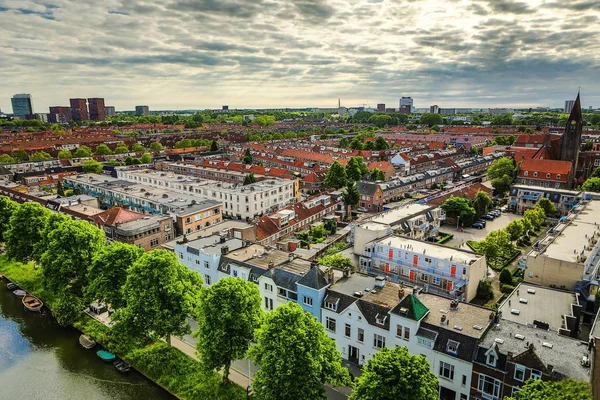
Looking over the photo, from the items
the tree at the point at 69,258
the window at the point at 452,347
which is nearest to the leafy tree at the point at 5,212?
the tree at the point at 69,258

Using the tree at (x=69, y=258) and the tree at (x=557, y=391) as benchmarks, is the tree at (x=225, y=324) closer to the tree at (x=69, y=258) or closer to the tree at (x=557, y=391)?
the tree at (x=557, y=391)

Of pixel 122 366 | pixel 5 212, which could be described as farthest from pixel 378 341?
pixel 5 212

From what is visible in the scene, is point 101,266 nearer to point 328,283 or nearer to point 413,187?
point 328,283

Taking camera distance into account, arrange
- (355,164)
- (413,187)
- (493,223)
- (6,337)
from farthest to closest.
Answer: (355,164) < (413,187) < (493,223) < (6,337)

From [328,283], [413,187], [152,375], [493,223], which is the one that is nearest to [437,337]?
[328,283]

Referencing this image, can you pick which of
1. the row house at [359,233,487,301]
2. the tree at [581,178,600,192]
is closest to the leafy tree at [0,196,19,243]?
the row house at [359,233,487,301]
